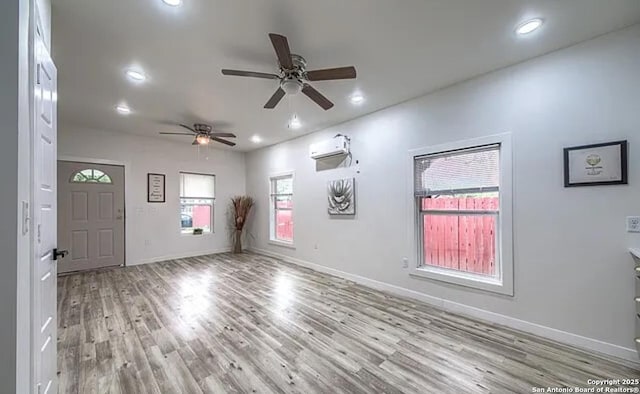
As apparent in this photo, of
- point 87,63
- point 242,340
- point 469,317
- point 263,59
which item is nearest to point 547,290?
point 469,317

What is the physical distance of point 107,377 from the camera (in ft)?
6.36

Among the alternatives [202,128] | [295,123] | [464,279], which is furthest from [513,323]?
[202,128]

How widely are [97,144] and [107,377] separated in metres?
4.76

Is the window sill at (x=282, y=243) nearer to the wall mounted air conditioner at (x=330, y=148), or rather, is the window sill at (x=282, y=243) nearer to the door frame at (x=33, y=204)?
the wall mounted air conditioner at (x=330, y=148)

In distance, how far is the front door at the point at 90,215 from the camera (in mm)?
4715

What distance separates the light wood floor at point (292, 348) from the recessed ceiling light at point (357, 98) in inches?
107

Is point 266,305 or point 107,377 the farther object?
point 266,305

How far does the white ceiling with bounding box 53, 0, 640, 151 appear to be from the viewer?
1.92m

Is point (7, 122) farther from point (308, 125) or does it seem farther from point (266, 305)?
point (308, 125)

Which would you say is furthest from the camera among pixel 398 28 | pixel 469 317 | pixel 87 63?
pixel 469 317

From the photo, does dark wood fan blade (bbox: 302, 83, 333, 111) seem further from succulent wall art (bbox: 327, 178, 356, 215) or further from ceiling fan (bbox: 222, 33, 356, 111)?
succulent wall art (bbox: 327, 178, 356, 215)

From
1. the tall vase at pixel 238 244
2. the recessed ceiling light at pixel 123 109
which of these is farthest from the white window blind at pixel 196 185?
the recessed ceiling light at pixel 123 109

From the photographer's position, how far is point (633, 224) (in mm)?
2100

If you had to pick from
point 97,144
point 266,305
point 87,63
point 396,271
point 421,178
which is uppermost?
point 87,63
